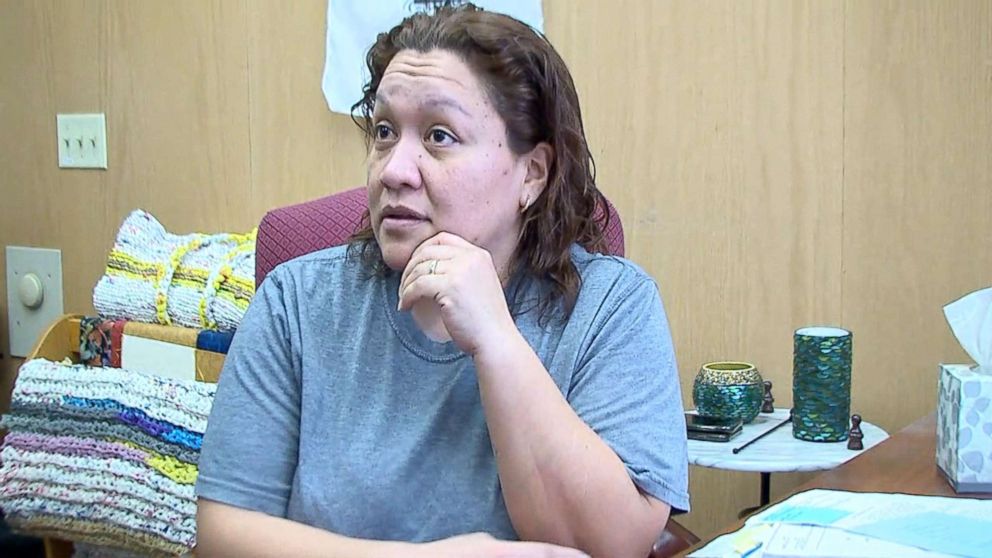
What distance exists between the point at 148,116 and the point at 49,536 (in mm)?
957

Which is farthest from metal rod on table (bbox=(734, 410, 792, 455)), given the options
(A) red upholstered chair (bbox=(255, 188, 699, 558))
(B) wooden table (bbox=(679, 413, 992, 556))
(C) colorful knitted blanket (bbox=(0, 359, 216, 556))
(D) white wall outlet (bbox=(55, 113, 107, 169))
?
(D) white wall outlet (bbox=(55, 113, 107, 169))

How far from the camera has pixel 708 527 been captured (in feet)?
6.21

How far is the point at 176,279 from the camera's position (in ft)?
6.17

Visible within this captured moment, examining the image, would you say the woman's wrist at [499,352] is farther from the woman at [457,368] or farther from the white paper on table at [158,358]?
the white paper on table at [158,358]

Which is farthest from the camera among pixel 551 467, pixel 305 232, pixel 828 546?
pixel 305 232

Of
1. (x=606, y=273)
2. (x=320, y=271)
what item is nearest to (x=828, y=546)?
(x=606, y=273)

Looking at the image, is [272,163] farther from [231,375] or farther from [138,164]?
[231,375]

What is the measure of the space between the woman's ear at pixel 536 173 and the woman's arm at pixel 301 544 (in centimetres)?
39

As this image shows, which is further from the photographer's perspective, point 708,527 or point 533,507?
point 708,527

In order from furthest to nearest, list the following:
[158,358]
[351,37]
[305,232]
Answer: [351,37] < [158,358] < [305,232]

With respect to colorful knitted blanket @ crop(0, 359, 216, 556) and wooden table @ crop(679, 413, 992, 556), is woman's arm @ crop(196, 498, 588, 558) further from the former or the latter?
colorful knitted blanket @ crop(0, 359, 216, 556)

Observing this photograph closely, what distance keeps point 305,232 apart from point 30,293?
145 centimetres

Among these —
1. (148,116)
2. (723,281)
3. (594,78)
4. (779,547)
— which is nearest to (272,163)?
(148,116)

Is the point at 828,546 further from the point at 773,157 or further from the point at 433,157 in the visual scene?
the point at 773,157
